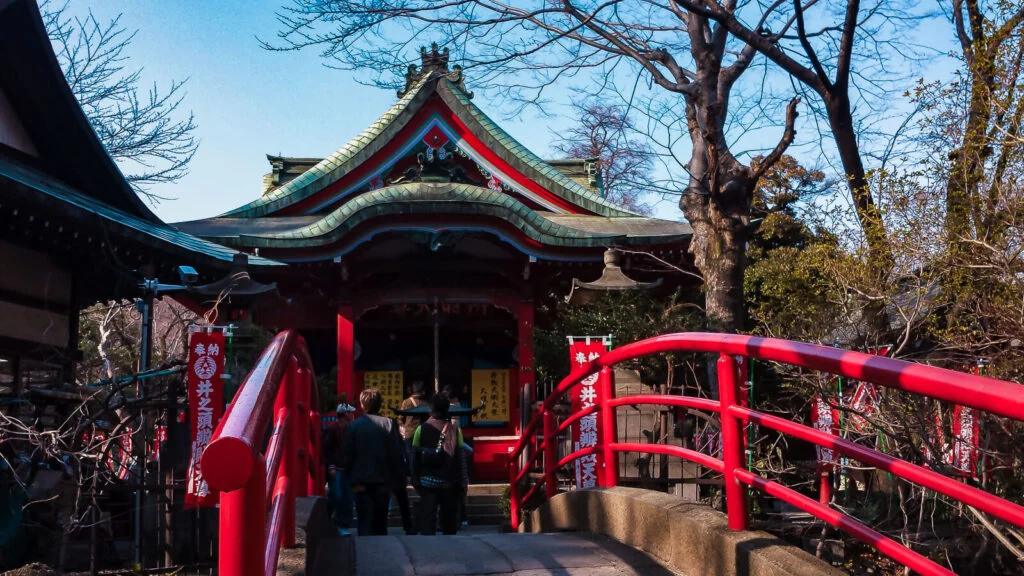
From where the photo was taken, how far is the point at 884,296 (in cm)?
830

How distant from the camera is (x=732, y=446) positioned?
11.3 ft

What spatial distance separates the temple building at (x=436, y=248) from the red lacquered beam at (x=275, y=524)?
9652 millimetres

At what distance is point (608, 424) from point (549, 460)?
5.35ft

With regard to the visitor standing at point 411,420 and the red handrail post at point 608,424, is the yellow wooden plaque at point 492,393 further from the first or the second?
the red handrail post at point 608,424

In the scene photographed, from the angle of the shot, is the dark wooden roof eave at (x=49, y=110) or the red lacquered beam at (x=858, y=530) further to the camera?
the dark wooden roof eave at (x=49, y=110)

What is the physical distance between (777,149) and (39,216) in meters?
6.71

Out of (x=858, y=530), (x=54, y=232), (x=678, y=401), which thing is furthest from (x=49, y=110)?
(x=858, y=530)

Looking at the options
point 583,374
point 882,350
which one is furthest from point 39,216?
point 882,350

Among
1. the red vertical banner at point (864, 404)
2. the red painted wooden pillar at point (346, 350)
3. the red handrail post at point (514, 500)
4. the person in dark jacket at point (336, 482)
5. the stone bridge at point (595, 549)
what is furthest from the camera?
the red painted wooden pillar at point (346, 350)

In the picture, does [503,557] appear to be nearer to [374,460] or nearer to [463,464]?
[374,460]

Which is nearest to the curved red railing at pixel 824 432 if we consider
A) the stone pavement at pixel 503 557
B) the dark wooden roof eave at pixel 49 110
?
the stone pavement at pixel 503 557

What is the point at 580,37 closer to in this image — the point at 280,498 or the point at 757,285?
the point at 757,285

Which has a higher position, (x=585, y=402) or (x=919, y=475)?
(x=919, y=475)

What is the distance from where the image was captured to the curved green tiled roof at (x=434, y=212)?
499 inches
